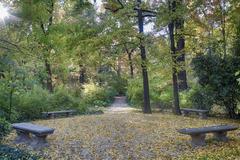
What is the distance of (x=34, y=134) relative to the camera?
7.95 m

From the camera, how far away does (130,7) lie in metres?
13.2

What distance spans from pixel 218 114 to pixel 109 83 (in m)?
20.5

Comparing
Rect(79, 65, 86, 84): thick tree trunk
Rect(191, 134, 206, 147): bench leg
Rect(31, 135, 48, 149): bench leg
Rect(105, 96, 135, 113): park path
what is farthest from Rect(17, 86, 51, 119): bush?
Rect(79, 65, 86, 84): thick tree trunk

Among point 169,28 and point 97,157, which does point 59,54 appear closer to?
point 169,28

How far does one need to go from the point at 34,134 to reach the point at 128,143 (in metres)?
2.45

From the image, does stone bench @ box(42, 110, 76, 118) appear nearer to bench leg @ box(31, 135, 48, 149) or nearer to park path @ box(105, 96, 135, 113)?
park path @ box(105, 96, 135, 113)

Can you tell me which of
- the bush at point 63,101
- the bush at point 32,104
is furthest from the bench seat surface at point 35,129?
the bush at point 63,101

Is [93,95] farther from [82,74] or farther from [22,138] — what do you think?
[22,138]

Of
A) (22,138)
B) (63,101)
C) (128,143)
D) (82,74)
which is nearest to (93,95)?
(63,101)

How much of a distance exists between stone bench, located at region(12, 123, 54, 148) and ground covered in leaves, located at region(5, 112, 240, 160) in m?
0.24

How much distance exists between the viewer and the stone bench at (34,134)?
25.1 ft

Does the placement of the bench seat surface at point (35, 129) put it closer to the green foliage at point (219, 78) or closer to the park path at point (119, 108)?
the green foliage at point (219, 78)

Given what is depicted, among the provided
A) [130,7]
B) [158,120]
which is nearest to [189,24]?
[130,7]

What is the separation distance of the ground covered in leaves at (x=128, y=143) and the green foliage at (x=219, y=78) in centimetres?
173
